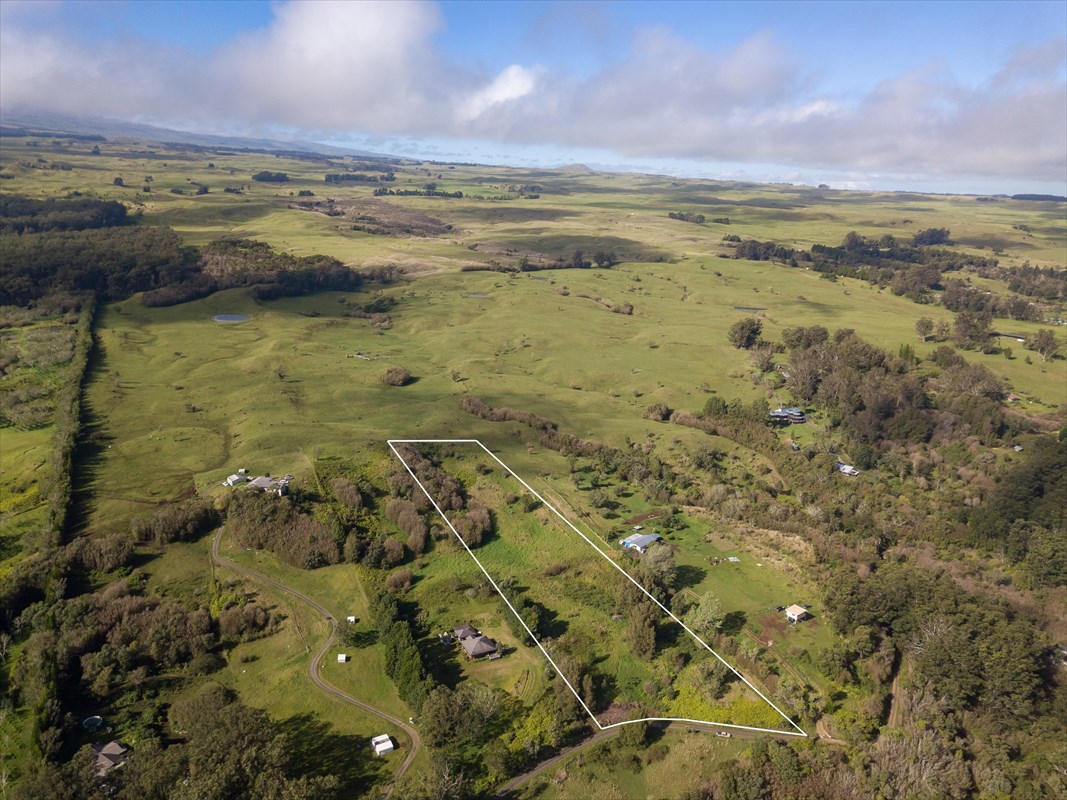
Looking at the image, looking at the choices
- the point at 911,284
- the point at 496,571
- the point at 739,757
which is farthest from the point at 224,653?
the point at 911,284

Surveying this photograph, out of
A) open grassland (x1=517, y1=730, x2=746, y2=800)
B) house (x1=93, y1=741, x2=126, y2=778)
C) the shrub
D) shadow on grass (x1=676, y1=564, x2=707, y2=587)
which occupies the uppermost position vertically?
the shrub

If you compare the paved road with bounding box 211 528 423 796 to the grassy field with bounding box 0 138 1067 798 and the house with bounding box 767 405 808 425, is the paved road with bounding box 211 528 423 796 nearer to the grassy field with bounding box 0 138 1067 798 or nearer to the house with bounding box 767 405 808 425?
the grassy field with bounding box 0 138 1067 798

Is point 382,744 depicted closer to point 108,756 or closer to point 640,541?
point 108,756

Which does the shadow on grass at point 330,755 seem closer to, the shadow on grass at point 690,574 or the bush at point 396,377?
the shadow on grass at point 690,574

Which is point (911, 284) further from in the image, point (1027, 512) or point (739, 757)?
point (739, 757)

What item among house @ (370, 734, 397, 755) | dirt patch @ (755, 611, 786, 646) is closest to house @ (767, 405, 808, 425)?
dirt patch @ (755, 611, 786, 646)

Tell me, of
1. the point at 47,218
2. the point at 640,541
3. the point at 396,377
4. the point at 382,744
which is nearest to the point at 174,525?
the point at 382,744
